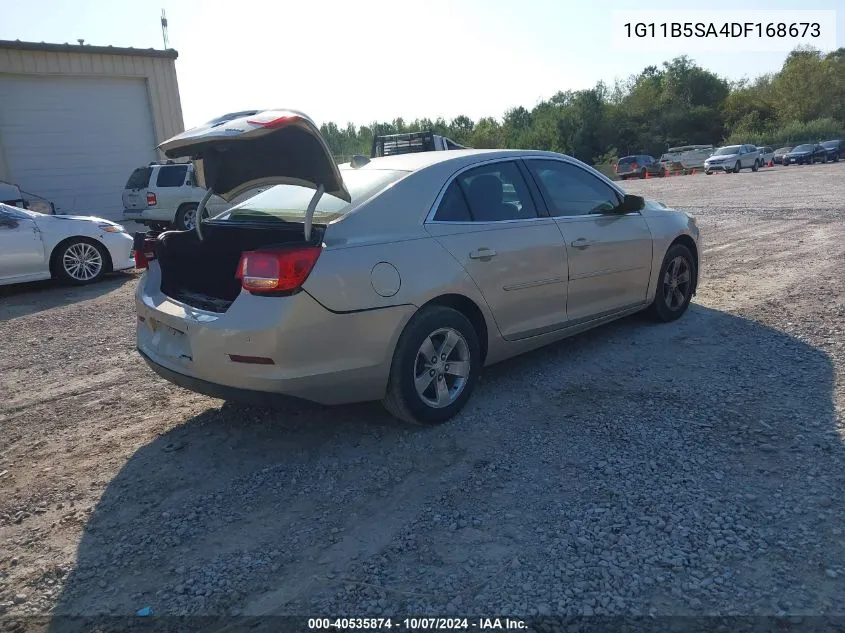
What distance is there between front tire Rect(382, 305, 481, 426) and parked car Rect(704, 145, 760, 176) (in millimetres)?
40047

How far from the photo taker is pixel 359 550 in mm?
3039

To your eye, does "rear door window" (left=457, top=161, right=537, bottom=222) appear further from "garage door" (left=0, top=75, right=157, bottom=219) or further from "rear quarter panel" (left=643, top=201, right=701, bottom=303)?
"garage door" (left=0, top=75, right=157, bottom=219)

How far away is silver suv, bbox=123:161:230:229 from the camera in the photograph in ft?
51.5

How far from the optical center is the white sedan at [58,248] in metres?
9.20

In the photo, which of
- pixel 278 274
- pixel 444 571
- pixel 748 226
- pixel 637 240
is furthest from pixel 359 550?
pixel 748 226

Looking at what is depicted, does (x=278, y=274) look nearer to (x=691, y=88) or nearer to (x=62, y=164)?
(x=62, y=164)

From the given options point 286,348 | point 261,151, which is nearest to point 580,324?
point 286,348

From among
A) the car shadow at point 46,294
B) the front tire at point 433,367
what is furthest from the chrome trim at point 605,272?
the car shadow at point 46,294

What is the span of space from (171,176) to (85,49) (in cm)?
522

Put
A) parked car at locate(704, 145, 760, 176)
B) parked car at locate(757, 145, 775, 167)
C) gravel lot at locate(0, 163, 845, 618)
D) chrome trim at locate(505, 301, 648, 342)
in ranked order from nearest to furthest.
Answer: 1. gravel lot at locate(0, 163, 845, 618)
2. chrome trim at locate(505, 301, 648, 342)
3. parked car at locate(704, 145, 760, 176)
4. parked car at locate(757, 145, 775, 167)

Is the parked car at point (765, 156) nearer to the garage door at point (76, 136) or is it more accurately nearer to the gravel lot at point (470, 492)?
the garage door at point (76, 136)

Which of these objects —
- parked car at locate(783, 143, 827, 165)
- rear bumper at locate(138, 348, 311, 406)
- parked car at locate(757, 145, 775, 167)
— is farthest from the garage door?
parked car at locate(783, 143, 827, 165)

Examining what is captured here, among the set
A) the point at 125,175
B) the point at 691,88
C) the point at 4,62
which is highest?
the point at 691,88

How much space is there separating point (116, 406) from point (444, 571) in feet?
10.2
